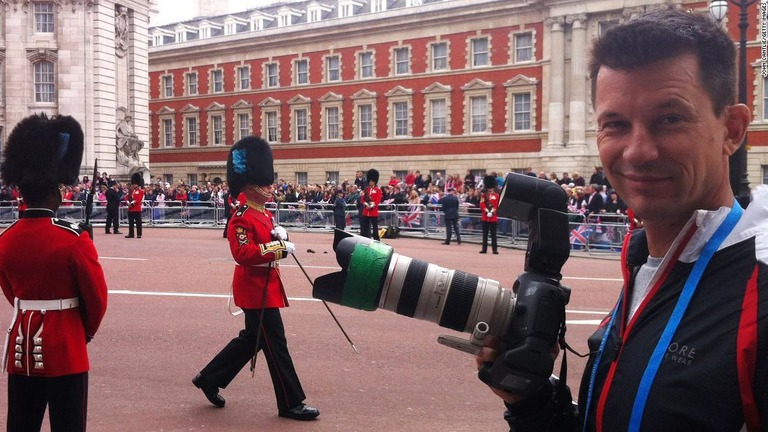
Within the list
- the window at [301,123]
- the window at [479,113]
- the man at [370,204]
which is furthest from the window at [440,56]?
the man at [370,204]

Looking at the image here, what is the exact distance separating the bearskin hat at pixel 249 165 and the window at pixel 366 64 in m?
40.8

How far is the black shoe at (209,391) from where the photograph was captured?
19.6ft

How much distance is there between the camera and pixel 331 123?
4850 centimetres

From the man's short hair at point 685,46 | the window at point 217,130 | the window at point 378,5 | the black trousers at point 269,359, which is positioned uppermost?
the window at point 378,5

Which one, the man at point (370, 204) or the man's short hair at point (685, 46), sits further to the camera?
the man at point (370, 204)

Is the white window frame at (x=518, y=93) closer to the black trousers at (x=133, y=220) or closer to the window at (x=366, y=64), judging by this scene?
the window at (x=366, y=64)

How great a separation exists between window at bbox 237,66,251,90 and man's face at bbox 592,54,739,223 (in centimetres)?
5134

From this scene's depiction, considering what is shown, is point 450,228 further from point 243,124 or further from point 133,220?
point 243,124

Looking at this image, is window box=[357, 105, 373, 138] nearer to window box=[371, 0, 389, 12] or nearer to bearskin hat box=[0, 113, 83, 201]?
window box=[371, 0, 389, 12]

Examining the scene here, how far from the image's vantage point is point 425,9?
43.6m

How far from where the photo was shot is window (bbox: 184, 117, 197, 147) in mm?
54844

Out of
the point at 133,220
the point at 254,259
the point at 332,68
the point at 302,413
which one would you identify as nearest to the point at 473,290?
the point at 302,413

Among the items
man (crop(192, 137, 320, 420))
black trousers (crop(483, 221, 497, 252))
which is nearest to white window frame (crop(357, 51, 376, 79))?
black trousers (crop(483, 221, 497, 252))

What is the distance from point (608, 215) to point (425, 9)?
27.5 m
